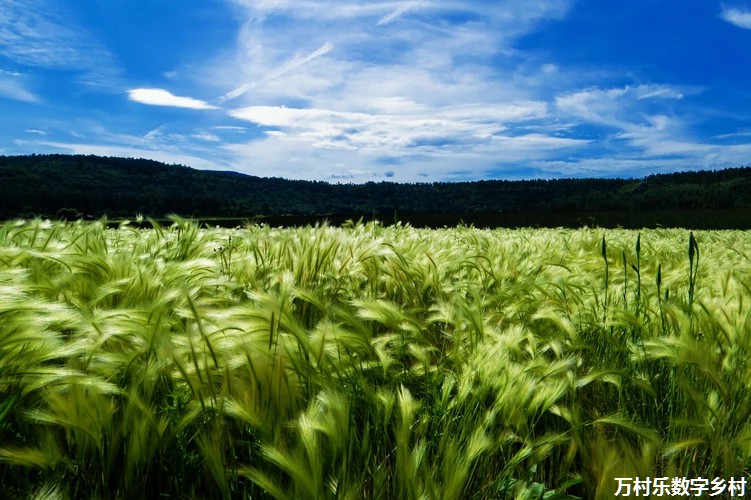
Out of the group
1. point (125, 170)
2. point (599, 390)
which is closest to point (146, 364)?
point (599, 390)

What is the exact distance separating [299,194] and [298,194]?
239 millimetres

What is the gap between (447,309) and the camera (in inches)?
79.7

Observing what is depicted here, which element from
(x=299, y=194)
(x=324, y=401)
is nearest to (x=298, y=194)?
(x=299, y=194)

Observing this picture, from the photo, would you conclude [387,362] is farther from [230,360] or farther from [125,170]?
[125,170]

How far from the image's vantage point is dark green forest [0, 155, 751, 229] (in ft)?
254

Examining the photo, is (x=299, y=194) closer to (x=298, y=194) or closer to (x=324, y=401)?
(x=298, y=194)

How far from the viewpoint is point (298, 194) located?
11181cm

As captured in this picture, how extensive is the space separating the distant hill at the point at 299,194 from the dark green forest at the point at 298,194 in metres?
0.21

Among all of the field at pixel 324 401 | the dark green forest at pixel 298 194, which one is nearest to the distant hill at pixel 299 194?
the dark green forest at pixel 298 194

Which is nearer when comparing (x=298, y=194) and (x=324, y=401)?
(x=324, y=401)

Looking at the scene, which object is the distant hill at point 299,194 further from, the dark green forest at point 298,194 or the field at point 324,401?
the field at point 324,401

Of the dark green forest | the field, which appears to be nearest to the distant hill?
the dark green forest

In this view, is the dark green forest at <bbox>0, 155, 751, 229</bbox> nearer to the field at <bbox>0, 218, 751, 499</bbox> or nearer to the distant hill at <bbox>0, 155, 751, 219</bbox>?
the distant hill at <bbox>0, 155, 751, 219</bbox>

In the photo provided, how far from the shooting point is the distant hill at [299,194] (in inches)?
3061
